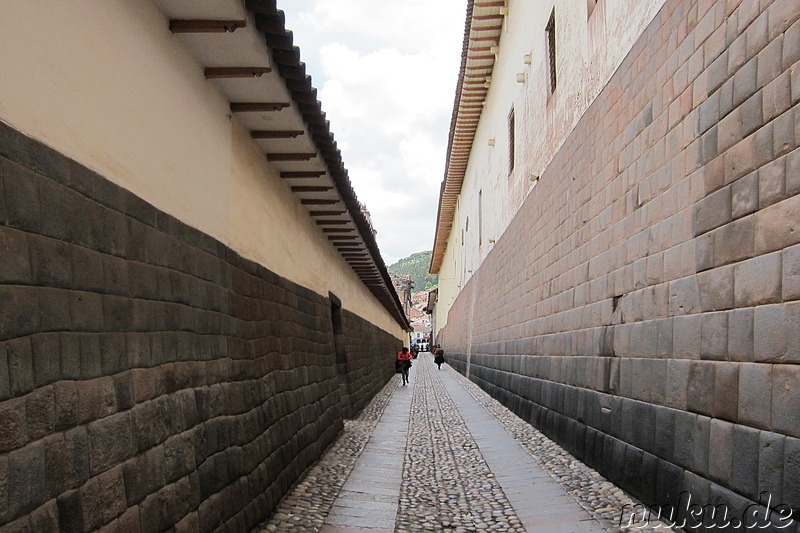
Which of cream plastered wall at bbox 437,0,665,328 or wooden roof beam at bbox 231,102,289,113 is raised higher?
cream plastered wall at bbox 437,0,665,328

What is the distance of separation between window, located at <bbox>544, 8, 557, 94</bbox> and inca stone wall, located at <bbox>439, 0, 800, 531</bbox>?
2.42 metres

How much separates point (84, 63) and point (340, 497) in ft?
14.1

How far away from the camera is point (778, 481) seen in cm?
326

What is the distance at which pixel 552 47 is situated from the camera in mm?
10266

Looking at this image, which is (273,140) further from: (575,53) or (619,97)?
(575,53)

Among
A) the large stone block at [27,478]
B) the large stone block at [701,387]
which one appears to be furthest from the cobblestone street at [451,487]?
the large stone block at [27,478]

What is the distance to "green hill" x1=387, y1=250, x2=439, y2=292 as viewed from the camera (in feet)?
439

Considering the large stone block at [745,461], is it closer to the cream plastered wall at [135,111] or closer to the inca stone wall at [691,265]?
the inca stone wall at [691,265]

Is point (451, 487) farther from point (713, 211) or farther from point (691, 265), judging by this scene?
point (713, 211)

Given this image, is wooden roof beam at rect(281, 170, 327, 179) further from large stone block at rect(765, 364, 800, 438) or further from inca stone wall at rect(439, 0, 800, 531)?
large stone block at rect(765, 364, 800, 438)

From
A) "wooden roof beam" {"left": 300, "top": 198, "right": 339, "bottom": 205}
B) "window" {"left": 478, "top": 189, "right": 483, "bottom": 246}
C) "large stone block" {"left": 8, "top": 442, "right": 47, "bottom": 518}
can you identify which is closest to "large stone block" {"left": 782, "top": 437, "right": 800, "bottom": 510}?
"large stone block" {"left": 8, "top": 442, "right": 47, "bottom": 518}

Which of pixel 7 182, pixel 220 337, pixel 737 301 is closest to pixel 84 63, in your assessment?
pixel 7 182

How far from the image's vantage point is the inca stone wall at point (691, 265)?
3.33m

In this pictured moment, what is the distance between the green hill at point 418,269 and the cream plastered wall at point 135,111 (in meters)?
121
